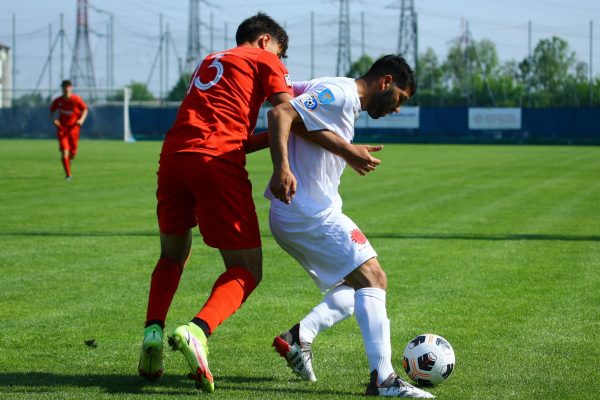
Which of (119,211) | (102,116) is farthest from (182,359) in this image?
(102,116)

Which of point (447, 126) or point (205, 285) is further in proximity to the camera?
point (447, 126)

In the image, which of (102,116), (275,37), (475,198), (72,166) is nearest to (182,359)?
(275,37)

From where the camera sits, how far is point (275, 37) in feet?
19.2

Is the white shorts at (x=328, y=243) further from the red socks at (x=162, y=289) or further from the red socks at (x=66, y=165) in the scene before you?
the red socks at (x=66, y=165)

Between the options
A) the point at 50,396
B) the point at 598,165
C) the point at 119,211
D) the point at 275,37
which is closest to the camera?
the point at 50,396

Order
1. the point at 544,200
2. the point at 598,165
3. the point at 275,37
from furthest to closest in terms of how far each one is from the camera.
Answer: the point at 598,165 < the point at 544,200 < the point at 275,37

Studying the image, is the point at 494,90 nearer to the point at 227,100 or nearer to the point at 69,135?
the point at 69,135

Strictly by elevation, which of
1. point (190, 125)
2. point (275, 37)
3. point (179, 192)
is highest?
point (275, 37)

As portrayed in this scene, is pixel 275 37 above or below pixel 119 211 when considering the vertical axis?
above

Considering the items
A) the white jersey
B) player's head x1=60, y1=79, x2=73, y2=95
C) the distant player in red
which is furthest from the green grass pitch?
player's head x1=60, y1=79, x2=73, y2=95

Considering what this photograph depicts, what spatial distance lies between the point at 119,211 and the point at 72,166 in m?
13.4

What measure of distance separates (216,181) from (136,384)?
1155 mm

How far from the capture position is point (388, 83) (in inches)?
212

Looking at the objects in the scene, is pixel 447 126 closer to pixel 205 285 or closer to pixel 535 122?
pixel 535 122
